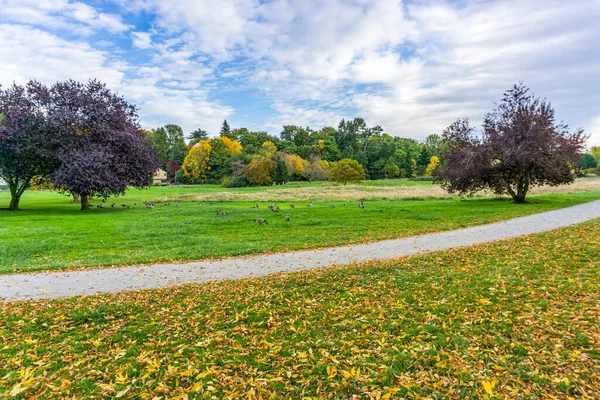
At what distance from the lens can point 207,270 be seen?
941 cm

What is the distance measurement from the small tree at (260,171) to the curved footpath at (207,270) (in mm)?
Answer: 49141

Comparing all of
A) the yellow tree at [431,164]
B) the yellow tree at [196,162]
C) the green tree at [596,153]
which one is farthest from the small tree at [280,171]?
the green tree at [596,153]

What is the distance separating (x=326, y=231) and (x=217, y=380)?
11.9m

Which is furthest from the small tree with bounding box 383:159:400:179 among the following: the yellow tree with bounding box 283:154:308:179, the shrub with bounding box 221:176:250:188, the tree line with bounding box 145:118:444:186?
the shrub with bounding box 221:176:250:188

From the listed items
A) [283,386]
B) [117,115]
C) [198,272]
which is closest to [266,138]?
[117,115]

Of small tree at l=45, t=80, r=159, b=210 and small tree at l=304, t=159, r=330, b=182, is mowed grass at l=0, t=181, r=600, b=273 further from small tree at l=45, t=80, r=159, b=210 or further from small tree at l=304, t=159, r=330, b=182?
small tree at l=304, t=159, r=330, b=182

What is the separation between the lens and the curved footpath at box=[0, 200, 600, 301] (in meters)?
8.03

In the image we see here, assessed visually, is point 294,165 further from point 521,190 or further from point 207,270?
point 207,270

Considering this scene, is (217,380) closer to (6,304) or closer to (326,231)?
(6,304)

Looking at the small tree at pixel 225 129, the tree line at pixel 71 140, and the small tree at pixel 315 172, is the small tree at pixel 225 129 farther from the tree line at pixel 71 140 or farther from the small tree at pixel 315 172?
the tree line at pixel 71 140

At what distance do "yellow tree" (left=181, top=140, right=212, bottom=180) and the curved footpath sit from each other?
225 feet

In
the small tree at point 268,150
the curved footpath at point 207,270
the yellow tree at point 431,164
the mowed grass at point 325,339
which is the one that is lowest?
the curved footpath at point 207,270

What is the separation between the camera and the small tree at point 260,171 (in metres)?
60.7

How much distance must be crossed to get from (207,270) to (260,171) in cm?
5198
